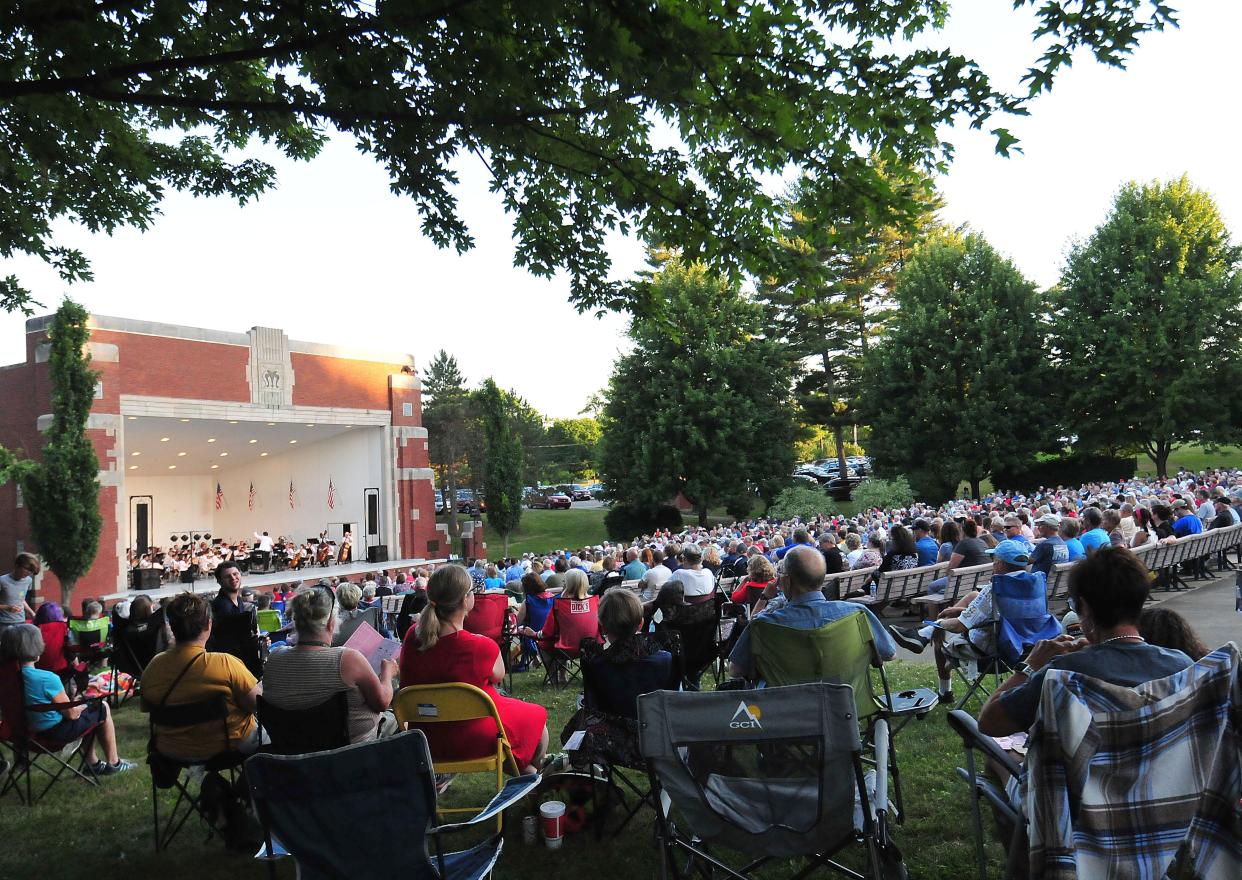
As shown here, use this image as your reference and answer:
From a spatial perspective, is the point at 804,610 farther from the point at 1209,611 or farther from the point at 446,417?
the point at 446,417

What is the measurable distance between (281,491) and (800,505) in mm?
19277

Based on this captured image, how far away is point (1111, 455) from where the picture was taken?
3241 cm

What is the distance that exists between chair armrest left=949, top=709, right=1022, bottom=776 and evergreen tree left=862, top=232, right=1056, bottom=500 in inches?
1131

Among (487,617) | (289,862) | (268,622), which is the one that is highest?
(487,617)

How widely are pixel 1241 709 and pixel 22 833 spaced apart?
566cm

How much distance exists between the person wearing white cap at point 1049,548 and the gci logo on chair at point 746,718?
16.9 feet

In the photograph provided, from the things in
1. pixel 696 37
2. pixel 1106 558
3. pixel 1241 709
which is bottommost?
pixel 1241 709

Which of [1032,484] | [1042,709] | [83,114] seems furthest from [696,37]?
[1032,484]

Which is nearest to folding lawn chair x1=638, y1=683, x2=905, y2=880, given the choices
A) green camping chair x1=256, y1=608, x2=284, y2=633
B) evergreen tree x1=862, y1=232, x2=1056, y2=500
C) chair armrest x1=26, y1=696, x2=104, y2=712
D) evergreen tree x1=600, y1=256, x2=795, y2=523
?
chair armrest x1=26, y1=696, x2=104, y2=712

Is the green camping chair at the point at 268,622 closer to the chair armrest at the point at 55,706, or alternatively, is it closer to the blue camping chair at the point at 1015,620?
the chair armrest at the point at 55,706

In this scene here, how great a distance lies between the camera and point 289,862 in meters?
4.09

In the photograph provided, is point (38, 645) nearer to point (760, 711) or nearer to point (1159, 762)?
point (760, 711)

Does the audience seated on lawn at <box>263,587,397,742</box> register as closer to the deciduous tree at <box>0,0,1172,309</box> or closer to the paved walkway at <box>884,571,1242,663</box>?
the deciduous tree at <box>0,0,1172,309</box>

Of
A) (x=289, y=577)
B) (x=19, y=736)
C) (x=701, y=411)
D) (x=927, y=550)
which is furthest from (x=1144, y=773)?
(x=701, y=411)
